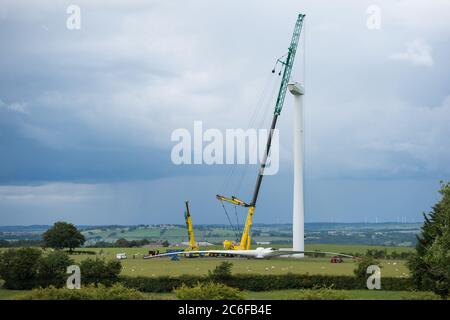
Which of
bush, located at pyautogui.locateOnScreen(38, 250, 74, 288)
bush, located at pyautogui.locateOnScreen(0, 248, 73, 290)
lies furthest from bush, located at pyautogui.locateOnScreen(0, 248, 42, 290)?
bush, located at pyautogui.locateOnScreen(38, 250, 74, 288)

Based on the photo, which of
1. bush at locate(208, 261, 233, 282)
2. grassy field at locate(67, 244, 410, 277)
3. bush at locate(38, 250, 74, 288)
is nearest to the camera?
bush at locate(208, 261, 233, 282)

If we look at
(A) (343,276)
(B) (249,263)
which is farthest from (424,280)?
(B) (249,263)

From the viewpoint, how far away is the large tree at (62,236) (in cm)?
7694

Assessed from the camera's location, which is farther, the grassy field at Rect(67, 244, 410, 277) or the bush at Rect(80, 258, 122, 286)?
the grassy field at Rect(67, 244, 410, 277)

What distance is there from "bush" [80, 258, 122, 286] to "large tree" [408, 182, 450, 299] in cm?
2212

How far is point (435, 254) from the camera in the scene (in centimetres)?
3991

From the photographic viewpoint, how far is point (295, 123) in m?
69.8

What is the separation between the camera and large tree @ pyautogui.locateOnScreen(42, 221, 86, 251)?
76938 millimetres

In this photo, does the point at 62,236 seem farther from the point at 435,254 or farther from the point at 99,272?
the point at 435,254

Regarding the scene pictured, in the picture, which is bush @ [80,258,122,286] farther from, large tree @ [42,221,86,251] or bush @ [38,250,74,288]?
large tree @ [42,221,86,251]

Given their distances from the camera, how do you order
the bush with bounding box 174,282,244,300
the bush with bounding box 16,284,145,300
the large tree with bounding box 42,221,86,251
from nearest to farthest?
the bush with bounding box 174,282,244,300
the bush with bounding box 16,284,145,300
the large tree with bounding box 42,221,86,251

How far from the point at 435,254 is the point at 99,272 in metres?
24.1

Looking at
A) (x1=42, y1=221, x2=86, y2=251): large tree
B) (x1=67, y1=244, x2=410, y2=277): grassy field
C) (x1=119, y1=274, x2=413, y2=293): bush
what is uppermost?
(x1=42, y1=221, x2=86, y2=251): large tree
